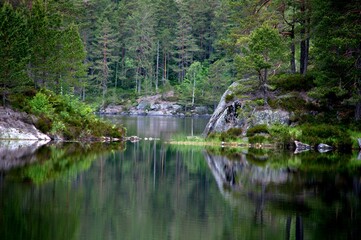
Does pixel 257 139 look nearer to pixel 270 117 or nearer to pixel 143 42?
pixel 270 117

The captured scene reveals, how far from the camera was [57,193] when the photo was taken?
52.0 ft

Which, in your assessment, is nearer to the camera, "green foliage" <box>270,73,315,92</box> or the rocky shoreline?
"green foliage" <box>270,73,315,92</box>

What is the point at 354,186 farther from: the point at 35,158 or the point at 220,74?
the point at 220,74

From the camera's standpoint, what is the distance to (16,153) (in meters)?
25.6

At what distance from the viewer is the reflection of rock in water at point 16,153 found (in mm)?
21614

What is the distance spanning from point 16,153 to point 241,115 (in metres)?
16.5

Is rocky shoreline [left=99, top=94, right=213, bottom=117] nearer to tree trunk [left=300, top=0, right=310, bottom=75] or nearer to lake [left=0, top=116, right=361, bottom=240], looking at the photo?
tree trunk [left=300, top=0, right=310, bottom=75]

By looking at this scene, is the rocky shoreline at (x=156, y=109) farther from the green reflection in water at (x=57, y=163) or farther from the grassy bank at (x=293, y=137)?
the green reflection in water at (x=57, y=163)

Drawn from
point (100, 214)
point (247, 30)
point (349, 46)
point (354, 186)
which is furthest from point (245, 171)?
point (247, 30)

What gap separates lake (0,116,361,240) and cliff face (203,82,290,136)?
8.72 m

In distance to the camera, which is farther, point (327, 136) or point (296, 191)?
point (327, 136)

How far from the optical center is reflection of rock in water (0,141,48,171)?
21.6 m

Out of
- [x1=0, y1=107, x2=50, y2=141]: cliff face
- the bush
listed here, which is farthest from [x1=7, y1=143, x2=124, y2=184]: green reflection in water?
the bush

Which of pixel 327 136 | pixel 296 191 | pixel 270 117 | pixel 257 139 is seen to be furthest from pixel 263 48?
pixel 296 191
